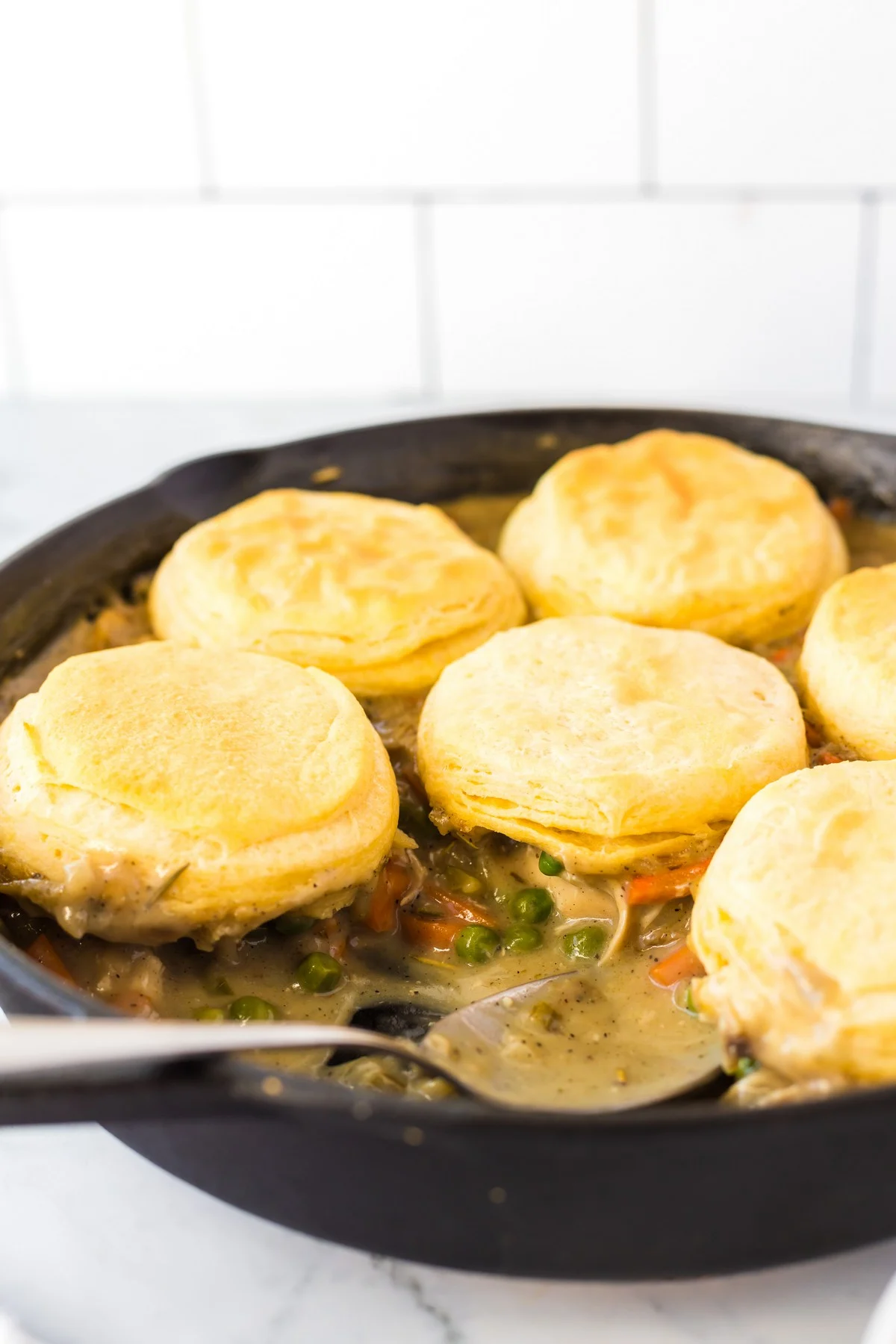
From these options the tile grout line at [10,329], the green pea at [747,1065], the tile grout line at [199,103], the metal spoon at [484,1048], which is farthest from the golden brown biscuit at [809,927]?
the tile grout line at [10,329]

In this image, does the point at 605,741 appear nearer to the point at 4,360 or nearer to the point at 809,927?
the point at 809,927

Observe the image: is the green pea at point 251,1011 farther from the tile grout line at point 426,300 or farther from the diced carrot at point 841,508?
the tile grout line at point 426,300

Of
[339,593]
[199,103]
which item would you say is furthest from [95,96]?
[339,593]

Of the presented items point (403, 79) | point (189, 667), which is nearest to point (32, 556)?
point (189, 667)

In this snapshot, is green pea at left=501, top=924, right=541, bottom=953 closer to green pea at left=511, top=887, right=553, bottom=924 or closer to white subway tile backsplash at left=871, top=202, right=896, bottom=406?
green pea at left=511, top=887, right=553, bottom=924

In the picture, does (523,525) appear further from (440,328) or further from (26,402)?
(26,402)

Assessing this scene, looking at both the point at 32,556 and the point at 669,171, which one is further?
the point at 669,171
